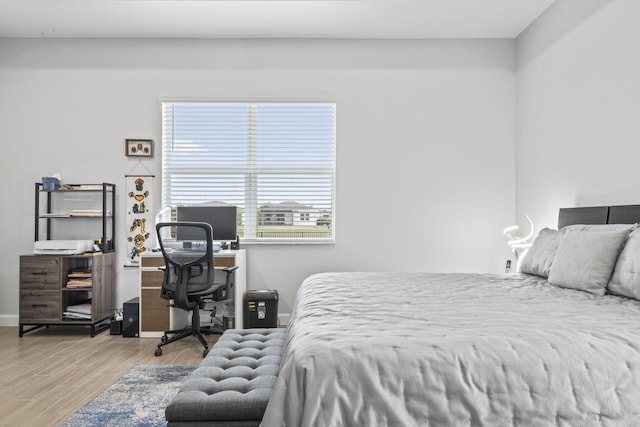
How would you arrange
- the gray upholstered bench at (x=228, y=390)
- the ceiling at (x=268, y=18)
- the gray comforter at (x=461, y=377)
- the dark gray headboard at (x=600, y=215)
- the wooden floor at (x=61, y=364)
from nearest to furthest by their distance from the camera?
the gray comforter at (x=461, y=377), the gray upholstered bench at (x=228, y=390), the wooden floor at (x=61, y=364), the dark gray headboard at (x=600, y=215), the ceiling at (x=268, y=18)

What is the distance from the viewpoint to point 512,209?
477 centimetres

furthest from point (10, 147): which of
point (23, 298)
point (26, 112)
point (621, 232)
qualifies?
point (621, 232)

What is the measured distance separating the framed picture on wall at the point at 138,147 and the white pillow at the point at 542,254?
3.62m

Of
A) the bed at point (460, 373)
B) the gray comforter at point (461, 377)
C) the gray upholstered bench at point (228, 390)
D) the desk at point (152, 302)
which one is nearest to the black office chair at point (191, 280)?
the desk at point (152, 302)

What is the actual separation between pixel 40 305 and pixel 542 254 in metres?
4.22

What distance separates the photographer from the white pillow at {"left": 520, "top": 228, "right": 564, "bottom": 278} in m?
2.98

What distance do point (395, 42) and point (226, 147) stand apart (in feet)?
6.73

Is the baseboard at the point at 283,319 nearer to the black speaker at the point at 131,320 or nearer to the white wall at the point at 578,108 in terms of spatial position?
the black speaker at the point at 131,320

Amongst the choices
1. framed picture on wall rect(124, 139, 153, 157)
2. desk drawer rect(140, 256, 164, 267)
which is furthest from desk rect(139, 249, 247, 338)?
framed picture on wall rect(124, 139, 153, 157)

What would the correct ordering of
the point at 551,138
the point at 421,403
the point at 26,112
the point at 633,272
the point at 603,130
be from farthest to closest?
the point at 26,112
the point at 551,138
the point at 603,130
the point at 633,272
the point at 421,403

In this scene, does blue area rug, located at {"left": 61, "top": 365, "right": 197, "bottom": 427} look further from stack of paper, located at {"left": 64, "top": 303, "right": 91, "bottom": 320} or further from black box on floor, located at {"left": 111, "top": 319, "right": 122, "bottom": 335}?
stack of paper, located at {"left": 64, "top": 303, "right": 91, "bottom": 320}

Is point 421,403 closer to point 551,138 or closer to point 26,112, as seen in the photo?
point 551,138

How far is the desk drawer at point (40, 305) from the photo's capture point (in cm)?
424

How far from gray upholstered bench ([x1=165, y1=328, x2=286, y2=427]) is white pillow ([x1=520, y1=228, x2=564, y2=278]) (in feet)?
5.98
